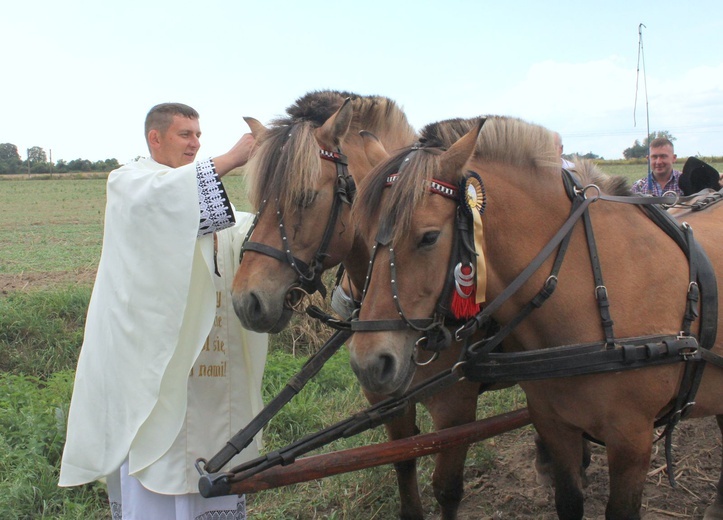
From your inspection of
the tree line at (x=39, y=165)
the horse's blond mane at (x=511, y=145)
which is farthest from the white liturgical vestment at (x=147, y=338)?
the tree line at (x=39, y=165)

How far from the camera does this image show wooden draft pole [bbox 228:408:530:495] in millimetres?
2523

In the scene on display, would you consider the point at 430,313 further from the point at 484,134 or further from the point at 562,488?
the point at 562,488

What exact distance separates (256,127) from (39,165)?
49007mm

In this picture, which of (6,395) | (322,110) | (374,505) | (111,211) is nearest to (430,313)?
(322,110)

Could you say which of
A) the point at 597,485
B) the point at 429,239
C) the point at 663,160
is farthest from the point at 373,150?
the point at 663,160

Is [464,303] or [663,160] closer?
[464,303]

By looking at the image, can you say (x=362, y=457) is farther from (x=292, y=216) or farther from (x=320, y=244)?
(x=292, y=216)

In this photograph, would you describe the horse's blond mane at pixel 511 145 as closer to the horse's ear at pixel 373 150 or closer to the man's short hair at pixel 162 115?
the horse's ear at pixel 373 150

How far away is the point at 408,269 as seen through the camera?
213cm

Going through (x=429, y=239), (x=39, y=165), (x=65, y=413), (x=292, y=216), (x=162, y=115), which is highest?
(x=39, y=165)

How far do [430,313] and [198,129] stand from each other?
5.63 ft

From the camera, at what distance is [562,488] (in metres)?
2.95

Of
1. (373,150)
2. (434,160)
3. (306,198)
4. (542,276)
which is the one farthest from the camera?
(373,150)

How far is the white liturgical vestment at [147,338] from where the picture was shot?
8.73ft
